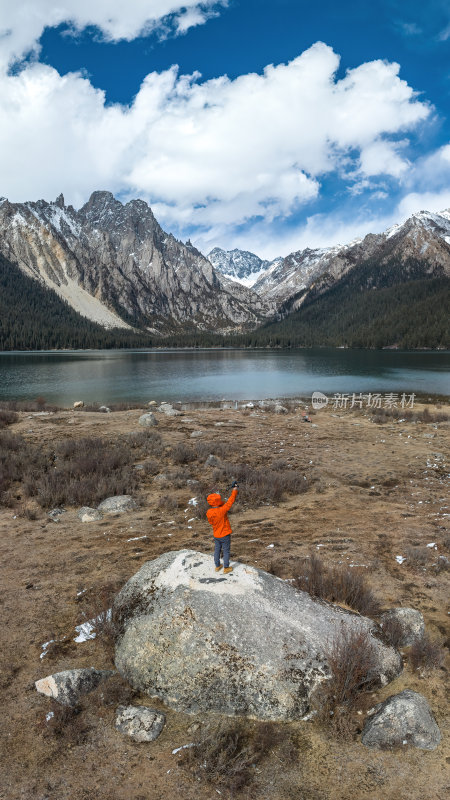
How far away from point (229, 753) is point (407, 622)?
3665 mm

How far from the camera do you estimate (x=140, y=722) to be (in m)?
4.57

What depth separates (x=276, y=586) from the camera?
6172mm

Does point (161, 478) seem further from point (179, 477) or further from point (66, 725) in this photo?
point (66, 725)

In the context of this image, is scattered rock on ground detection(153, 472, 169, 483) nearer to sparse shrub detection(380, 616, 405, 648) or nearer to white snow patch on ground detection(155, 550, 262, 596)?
white snow patch on ground detection(155, 550, 262, 596)

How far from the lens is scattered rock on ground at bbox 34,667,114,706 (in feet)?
16.1

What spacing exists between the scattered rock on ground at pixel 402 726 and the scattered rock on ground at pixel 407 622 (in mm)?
1305

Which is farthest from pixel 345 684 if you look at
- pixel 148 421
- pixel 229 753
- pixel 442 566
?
pixel 148 421

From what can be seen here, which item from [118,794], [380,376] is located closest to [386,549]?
[118,794]

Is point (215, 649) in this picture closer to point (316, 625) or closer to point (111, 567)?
point (316, 625)

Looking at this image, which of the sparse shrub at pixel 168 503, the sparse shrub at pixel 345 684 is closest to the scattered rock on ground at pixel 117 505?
the sparse shrub at pixel 168 503

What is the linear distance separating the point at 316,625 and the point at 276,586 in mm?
832

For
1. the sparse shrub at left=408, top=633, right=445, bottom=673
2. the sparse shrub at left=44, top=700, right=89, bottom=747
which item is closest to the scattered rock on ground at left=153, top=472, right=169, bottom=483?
the sparse shrub at left=44, top=700, right=89, bottom=747

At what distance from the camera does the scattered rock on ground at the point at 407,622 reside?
6031mm

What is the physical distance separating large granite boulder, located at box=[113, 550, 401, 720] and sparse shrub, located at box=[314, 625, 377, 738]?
0.14 m
